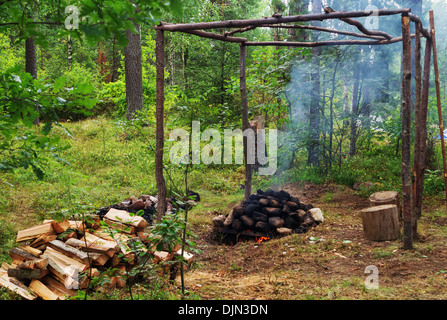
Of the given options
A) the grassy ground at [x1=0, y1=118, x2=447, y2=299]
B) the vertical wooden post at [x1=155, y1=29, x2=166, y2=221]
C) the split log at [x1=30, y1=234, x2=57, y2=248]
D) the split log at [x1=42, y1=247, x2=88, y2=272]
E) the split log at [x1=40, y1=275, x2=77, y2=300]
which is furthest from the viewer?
the vertical wooden post at [x1=155, y1=29, x2=166, y2=221]

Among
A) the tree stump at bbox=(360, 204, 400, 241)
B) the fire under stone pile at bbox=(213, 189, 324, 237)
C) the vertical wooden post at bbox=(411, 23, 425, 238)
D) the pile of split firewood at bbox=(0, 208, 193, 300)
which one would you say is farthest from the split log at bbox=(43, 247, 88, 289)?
the vertical wooden post at bbox=(411, 23, 425, 238)

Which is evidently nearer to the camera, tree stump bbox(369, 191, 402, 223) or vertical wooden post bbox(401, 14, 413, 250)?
vertical wooden post bbox(401, 14, 413, 250)

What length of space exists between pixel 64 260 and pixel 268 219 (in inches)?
140

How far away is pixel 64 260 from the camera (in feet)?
13.3

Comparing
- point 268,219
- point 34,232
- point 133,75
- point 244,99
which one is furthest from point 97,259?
point 133,75

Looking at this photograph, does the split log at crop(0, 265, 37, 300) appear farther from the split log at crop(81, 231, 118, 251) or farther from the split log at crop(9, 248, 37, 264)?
the split log at crop(81, 231, 118, 251)

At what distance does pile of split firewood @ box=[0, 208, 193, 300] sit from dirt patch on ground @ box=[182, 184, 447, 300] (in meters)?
0.65

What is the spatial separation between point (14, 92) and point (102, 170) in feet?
24.5

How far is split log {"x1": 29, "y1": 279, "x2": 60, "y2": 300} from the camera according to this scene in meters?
3.60

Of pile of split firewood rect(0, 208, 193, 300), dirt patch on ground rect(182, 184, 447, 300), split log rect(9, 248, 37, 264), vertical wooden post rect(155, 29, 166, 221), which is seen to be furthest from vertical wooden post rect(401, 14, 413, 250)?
split log rect(9, 248, 37, 264)

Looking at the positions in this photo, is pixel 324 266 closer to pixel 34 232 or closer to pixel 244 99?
pixel 244 99

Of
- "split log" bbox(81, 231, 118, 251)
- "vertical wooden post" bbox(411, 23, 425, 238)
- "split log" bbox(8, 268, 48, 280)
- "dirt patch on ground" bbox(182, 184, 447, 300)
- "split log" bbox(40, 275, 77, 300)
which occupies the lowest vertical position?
"dirt patch on ground" bbox(182, 184, 447, 300)

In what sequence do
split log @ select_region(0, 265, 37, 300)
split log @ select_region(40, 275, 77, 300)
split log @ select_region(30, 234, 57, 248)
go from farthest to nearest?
split log @ select_region(30, 234, 57, 248)
split log @ select_region(40, 275, 77, 300)
split log @ select_region(0, 265, 37, 300)

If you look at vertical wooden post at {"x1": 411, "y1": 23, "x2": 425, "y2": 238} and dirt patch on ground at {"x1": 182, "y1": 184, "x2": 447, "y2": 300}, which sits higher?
vertical wooden post at {"x1": 411, "y1": 23, "x2": 425, "y2": 238}
